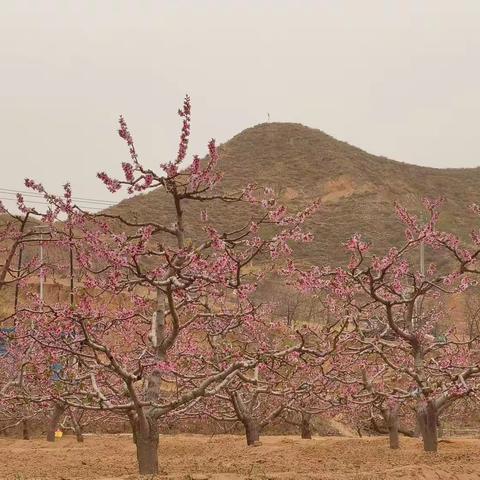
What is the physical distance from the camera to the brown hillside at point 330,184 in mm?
75500

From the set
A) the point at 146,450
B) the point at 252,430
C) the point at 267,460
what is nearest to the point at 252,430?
the point at 252,430

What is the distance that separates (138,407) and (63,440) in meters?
15.0

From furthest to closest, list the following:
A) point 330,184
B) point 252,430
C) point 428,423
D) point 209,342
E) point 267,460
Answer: point 330,184 < point 252,430 < point 267,460 < point 428,423 < point 209,342

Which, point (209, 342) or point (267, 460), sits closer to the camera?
point (209, 342)

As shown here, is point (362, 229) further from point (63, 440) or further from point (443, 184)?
point (63, 440)

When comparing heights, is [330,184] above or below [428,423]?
above

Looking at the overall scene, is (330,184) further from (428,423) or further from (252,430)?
(428,423)

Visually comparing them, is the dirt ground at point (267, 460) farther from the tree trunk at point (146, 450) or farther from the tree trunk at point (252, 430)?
the tree trunk at point (146, 450)

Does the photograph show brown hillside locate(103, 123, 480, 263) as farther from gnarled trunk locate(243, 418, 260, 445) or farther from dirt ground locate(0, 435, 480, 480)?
gnarled trunk locate(243, 418, 260, 445)

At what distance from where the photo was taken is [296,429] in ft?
87.0

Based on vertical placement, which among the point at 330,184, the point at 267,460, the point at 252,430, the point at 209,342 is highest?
the point at 330,184

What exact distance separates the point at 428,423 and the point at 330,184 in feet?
249

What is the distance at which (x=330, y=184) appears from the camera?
287 feet

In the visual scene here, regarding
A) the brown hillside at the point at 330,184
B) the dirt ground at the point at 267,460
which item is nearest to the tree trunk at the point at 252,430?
the dirt ground at the point at 267,460
